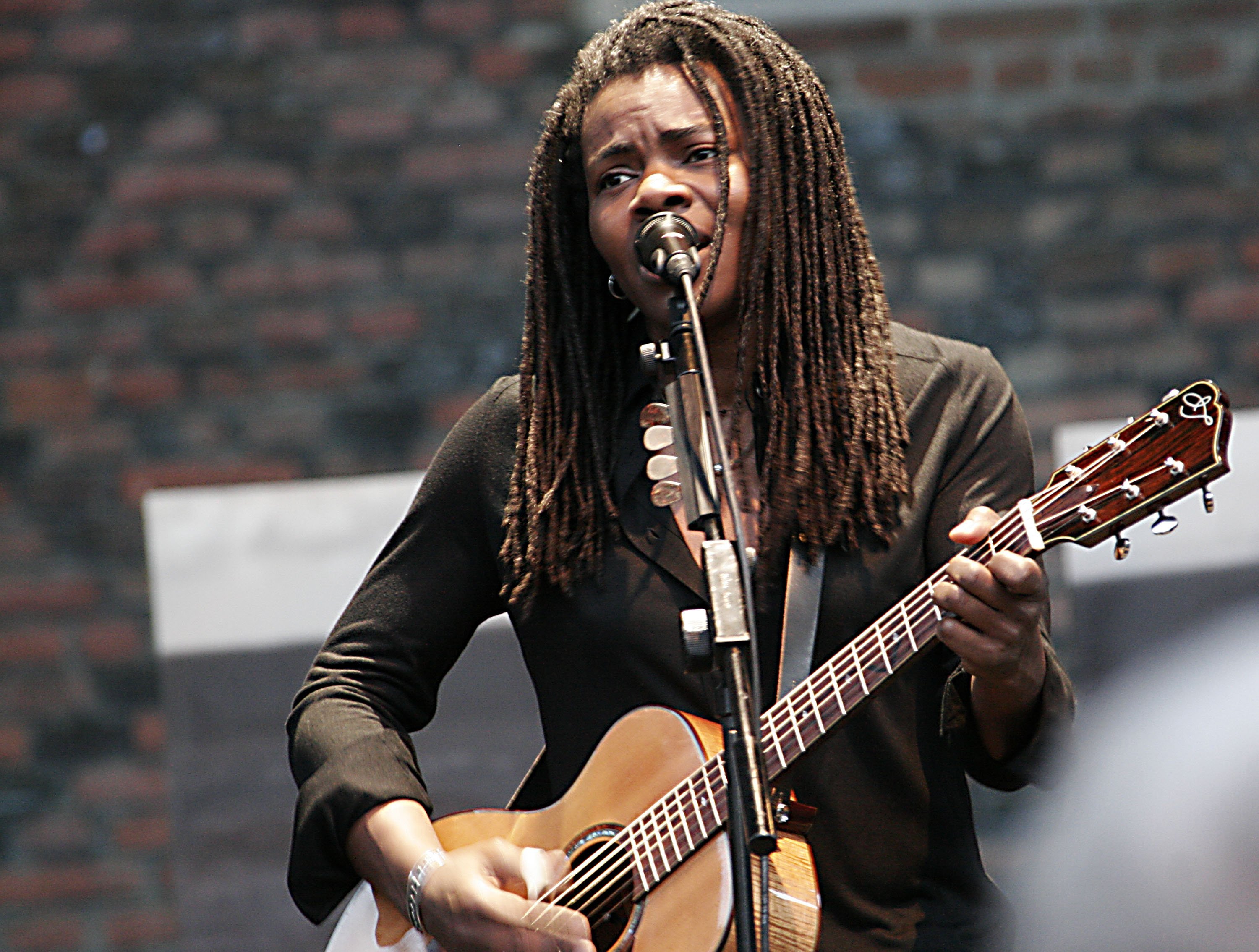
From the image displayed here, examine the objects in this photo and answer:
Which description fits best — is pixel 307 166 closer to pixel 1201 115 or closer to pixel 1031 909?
pixel 1201 115

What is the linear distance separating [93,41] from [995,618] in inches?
→ 122

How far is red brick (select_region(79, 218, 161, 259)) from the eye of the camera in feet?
12.3

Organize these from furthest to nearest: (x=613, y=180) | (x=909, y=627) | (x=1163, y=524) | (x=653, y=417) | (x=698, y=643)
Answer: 1. (x=653, y=417)
2. (x=613, y=180)
3. (x=909, y=627)
4. (x=1163, y=524)
5. (x=698, y=643)

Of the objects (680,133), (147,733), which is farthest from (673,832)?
(147,733)

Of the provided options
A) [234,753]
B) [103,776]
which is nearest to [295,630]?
[234,753]

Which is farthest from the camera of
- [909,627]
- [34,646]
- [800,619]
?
[34,646]

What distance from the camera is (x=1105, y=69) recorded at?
3.63 metres

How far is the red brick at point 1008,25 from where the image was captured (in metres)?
3.62

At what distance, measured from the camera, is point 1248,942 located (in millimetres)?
3254

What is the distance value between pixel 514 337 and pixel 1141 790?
1943 millimetres

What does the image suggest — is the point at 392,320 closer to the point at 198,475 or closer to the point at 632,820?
the point at 198,475

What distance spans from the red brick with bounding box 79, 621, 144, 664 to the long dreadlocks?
6.72 ft

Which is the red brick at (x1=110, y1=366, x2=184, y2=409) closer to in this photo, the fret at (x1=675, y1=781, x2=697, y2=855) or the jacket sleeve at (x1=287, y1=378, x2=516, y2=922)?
the jacket sleeve at (x1=287, y1=378, x2=516, y2=922)

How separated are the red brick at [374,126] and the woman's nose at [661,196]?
80.5 inches
